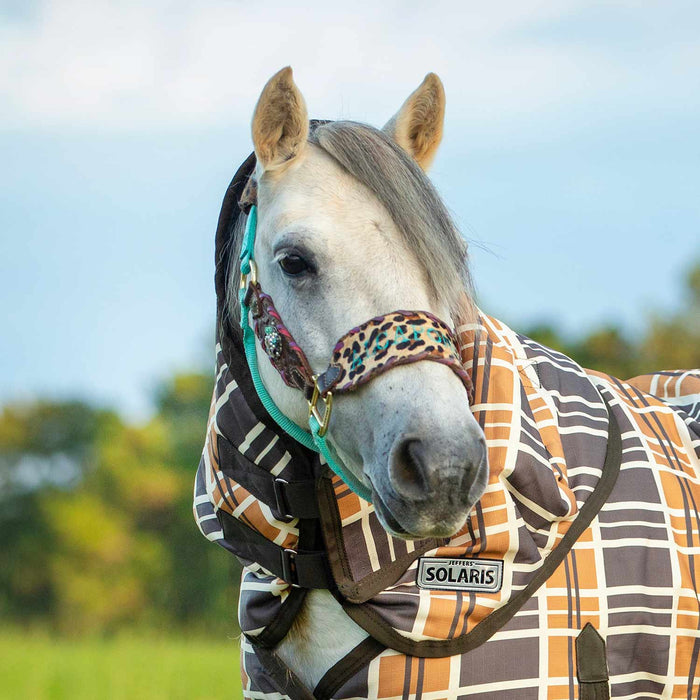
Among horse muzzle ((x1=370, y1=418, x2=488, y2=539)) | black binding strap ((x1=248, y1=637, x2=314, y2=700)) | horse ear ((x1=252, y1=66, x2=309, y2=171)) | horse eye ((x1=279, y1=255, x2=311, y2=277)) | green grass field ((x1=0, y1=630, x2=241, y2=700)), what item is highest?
horse ear ((x1=252, y1=66, x2=309, y2=171))

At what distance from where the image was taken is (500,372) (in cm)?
298

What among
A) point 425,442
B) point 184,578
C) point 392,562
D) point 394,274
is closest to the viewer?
point 425,442

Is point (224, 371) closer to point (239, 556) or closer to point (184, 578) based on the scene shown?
point (239, 556)

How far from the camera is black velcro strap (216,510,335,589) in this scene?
2.88m

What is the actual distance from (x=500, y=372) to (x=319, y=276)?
74 cm

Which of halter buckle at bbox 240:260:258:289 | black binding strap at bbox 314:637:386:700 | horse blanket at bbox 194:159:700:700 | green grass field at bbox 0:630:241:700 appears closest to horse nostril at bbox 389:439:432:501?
horse blanket at bbox 194:159:700:700

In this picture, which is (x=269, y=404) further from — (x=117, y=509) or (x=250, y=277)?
(x=117, y=509)

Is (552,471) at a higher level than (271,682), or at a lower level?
higher

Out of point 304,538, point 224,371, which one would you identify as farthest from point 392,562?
point 224,371

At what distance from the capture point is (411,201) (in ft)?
9.26

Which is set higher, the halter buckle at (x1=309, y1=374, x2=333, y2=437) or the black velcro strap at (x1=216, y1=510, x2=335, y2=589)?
the halter buckle at (x1=309, y1=374, x2=333, y2=437)

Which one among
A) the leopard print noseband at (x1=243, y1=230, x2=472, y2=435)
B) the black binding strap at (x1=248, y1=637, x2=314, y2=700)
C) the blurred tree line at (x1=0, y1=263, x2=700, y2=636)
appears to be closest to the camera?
the leopard print noseband at (x1=243, y1=230, x2=472, y2=435)

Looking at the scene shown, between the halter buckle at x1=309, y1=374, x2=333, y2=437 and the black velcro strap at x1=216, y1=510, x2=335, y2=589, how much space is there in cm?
49

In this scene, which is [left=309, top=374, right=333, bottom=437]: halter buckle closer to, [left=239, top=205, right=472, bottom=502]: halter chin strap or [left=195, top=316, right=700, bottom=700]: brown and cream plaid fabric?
[left=239, top=205, right=472, bottom=502]: halter chin strap
